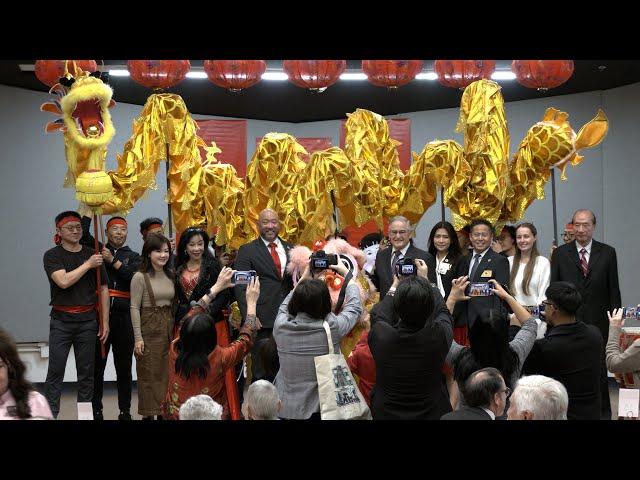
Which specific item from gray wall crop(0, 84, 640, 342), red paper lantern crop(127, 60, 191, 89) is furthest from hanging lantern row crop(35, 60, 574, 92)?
gray wall crop(0, 84, 640, 342)

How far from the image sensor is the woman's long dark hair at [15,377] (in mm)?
3020

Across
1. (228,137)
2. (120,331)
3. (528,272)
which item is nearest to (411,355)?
(528,272)

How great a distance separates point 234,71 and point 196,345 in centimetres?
274

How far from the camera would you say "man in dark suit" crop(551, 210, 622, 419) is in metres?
5.55

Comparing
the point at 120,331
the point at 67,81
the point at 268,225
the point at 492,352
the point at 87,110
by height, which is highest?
the point at 67,81

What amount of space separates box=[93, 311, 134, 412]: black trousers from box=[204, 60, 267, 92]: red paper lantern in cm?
166

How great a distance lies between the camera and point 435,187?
592 centimetres

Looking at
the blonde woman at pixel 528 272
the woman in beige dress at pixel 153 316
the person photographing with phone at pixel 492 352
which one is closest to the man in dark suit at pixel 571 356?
the person photographing with phone at pixel 492 352

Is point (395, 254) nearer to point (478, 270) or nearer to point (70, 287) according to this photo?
point (478, 270)

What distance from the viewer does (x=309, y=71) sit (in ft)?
20.1

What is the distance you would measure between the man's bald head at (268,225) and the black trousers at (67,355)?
1055 mm

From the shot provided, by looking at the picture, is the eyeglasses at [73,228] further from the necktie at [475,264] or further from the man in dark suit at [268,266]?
the necktie at [475,264]
